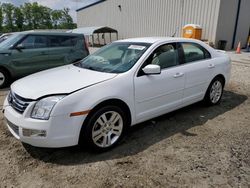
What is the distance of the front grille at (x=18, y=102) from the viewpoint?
2804mm

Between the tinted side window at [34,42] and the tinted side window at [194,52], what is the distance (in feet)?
15.2

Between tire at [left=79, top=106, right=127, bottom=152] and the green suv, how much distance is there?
462 centimetres

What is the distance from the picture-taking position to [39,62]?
6.95 metres

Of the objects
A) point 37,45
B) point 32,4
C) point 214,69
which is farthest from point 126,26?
point 32,4

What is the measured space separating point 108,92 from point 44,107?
81cm

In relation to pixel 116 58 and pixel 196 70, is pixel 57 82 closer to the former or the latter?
pixel 116 58

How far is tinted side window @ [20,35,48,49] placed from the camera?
670cm

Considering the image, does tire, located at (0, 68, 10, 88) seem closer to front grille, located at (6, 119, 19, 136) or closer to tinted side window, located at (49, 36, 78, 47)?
tinted side window, located at (49, 36, 78, 47)

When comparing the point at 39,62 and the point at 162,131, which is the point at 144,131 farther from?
the point at 39,62

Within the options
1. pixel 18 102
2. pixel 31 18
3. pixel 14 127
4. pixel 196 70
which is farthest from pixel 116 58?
pixel 31 18

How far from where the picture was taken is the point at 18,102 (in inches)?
115

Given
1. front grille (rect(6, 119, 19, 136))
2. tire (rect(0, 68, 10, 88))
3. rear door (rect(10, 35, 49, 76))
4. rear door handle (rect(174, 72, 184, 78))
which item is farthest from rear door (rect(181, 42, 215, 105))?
tire (rect(0, 68, 10, 88))

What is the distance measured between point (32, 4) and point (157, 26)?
255 ft

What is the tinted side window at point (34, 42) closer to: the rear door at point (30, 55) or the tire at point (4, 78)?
the rear door at point (30, 55)
